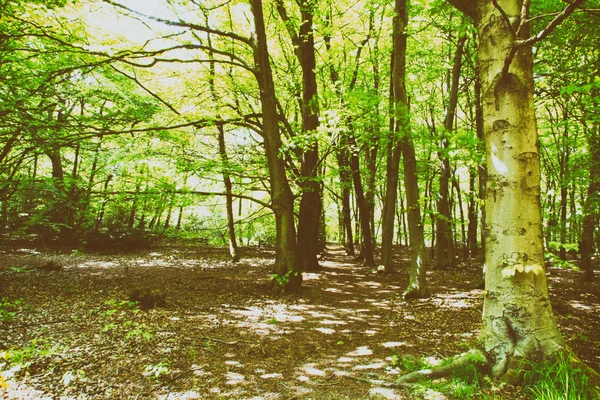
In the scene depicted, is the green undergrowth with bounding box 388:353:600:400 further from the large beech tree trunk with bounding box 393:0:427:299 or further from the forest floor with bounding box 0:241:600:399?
the large beech tree trunk with bounding box 393:0:427:299

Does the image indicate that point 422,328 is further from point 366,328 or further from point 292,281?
point 292,281

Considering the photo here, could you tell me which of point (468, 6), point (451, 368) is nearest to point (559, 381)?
point (451, 368)

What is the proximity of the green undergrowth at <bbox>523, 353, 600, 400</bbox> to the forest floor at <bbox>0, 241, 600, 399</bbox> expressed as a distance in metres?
0.18

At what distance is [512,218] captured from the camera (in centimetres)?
310

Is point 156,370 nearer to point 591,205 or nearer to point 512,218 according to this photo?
point 512,218

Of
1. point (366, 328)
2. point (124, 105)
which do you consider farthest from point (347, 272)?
point (124, 105)

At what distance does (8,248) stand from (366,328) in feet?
55.2

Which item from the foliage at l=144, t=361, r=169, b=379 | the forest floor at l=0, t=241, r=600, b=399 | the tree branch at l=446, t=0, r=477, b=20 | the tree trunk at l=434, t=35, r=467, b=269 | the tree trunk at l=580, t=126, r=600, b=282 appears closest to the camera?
the tree branch at l=446, t=0, r=477, b=20

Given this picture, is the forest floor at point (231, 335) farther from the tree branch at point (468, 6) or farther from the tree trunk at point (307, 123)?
the tree branch at point (468, 6)

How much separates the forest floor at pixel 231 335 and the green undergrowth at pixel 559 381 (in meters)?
0.18

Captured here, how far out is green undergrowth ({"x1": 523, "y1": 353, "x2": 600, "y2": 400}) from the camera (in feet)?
8.65

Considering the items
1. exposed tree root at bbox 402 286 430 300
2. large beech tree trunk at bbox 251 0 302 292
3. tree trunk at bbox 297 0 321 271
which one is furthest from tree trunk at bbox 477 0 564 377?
tree trunk at bbox 297 0 321 271

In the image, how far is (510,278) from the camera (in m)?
3.07

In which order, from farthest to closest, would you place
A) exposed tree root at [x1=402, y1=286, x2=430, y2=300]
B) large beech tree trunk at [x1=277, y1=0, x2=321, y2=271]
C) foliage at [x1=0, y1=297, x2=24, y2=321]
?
large beech tree trunk at [x1=277, y1=0, x2=321, y2=271] < exposed tree root at [x1=402, y1=286, x2=430, y2=300] < foliage at [x1=0, y1=297, x2=24, y2=321]
